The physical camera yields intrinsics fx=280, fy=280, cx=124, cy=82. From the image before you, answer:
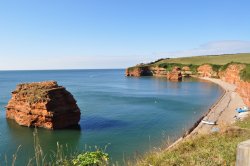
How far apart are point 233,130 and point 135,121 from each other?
34.5m

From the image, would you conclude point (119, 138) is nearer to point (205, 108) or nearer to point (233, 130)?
point (233, 130)

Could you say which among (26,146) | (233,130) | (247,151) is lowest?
(26,146)

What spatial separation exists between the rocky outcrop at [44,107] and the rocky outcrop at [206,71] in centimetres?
12044

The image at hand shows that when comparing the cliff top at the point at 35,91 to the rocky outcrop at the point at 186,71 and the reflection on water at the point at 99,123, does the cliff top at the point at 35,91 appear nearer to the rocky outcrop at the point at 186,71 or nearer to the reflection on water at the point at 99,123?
the reflection on water at the point at 99,123

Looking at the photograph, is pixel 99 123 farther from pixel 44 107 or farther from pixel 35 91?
pixel 35 91

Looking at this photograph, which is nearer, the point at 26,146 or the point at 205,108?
the point at 26,146

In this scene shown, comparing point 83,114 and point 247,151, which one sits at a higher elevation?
point 247,151

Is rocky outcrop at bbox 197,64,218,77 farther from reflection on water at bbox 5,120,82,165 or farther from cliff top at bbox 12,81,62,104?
reflection on water at bbox 5,120,82,165

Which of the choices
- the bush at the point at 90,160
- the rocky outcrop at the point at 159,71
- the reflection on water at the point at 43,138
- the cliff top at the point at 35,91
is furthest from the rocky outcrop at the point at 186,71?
the bush at the point at 90,160

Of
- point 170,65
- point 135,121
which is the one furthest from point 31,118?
point 170,65

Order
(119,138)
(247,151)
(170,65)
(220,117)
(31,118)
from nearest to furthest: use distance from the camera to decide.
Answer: (247,151), (119,138), (31,118), (220,117), (170,65)

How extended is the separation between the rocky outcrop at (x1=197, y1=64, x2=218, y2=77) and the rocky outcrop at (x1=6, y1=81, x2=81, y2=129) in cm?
12044

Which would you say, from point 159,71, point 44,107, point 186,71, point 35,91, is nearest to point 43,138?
point 44,107

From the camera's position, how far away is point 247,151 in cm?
372
